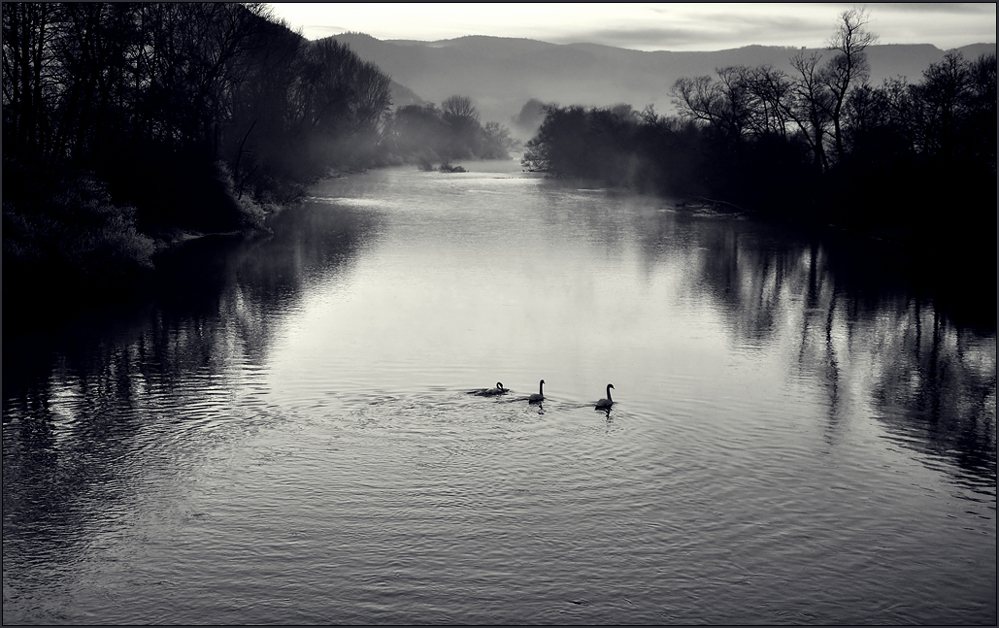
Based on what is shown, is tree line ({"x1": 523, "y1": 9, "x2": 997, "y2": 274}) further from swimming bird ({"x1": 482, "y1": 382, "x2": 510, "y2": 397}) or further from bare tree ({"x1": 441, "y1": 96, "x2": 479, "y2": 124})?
bare tree ({"x1": 441, "y1": 96, "x2": 479, "y2": 124})

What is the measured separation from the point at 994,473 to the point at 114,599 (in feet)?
46.5

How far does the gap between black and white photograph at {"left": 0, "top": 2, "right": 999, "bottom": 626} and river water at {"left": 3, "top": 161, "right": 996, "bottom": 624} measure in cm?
8

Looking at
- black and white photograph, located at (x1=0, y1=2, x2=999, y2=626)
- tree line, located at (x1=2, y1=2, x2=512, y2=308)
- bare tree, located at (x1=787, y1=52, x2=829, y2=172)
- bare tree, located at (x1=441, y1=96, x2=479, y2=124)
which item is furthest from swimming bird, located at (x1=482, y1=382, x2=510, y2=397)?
bare tree, located at (x1=441, y1=96, x2=479, y2=124)

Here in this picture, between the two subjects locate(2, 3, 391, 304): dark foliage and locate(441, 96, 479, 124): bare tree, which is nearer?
locate(2, 3, 391, 304): dark foliage

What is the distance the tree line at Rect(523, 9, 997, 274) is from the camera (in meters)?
42.5

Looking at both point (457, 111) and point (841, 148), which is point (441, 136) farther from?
point (841, 148)

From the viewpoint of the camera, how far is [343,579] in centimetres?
1352

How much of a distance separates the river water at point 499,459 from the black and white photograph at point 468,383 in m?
0.08

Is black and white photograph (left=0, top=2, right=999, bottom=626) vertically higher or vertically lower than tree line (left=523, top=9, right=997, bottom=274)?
lower

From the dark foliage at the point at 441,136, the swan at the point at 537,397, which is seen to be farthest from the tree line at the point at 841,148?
the dark foliage at the point at 441,136

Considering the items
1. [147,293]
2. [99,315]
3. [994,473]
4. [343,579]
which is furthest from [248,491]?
[147,293]

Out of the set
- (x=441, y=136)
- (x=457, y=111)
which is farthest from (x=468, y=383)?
(x=457, y=111)

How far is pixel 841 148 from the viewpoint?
56.3 m

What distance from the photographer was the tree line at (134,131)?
→ 3077 centimetres
